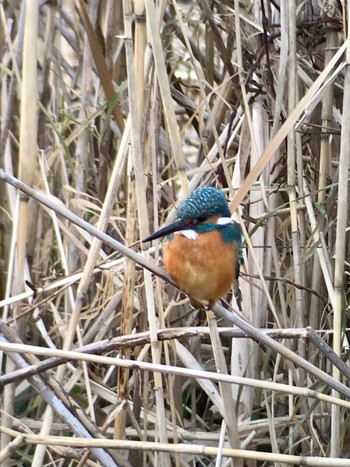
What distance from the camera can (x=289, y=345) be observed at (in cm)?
207

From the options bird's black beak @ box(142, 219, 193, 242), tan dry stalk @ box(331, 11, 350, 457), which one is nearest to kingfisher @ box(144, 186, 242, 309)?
bird's black beak @ box(142, 219, 193, 242)

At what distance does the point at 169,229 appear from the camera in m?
1.49

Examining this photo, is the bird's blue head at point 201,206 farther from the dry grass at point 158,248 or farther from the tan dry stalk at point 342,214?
the tan dry stalk at point 342,214

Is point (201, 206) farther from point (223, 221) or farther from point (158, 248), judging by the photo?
point (158, 248)

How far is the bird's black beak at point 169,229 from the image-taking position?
1479 millimetres

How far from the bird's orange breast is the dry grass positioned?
54mm

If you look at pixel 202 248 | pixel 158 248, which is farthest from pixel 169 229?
pixel 158 248

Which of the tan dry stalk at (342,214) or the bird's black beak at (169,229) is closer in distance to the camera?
the bird's black beak at (169,229)

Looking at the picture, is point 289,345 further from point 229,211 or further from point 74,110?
point 74,110

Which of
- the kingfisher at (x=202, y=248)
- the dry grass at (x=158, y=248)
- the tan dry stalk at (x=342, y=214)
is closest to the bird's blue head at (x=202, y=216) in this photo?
the kingfisher at (x=202, y=248)

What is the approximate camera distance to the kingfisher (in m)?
Answer: 1.49

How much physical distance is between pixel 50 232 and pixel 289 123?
0.96m

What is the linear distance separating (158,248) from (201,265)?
361 millimetres

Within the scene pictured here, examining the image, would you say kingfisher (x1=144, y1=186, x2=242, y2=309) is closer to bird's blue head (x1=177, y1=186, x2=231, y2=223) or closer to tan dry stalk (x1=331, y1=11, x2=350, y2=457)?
bird's blue head (x1=177, y1=186, x2=231, y2=223)
